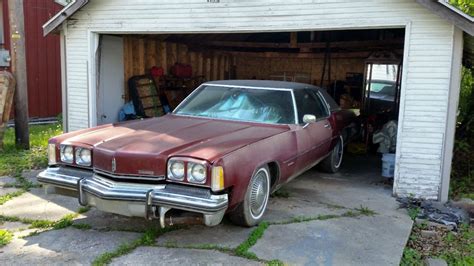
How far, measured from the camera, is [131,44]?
384 inches

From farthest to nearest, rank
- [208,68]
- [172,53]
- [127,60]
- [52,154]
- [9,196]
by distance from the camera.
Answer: [208,68] → [172,53] → [127,60] → [9,196] → [52,154]

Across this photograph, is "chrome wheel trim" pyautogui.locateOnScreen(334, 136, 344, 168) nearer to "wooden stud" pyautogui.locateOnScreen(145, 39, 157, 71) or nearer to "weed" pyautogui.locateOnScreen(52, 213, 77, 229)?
"weed" pyautogui.locateOnScreen(52, 213, 77, 229)

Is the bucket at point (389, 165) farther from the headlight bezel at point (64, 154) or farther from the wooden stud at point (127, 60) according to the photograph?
the wooden stud at point (127, 60)

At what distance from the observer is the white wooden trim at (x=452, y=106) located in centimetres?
551

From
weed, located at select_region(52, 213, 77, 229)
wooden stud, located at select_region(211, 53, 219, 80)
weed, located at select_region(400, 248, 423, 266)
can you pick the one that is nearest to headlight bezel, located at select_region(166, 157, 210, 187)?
weed, located at select_region(52, 213, 77, 229)

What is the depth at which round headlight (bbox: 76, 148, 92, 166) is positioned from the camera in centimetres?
412

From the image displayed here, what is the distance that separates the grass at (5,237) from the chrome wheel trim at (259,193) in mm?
2330

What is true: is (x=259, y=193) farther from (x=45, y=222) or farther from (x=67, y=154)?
(x=45, y=222)

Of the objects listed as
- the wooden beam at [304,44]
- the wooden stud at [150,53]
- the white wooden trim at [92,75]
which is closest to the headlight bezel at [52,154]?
the white wooden trim at [92,75]

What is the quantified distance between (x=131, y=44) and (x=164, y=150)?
652 centimetres

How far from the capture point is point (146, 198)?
3.69 m

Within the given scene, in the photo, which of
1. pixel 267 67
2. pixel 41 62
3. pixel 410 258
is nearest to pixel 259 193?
pixel 410 258

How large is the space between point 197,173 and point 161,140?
70 cm

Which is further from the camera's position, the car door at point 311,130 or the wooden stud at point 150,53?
the wooden stud at point 150,53
